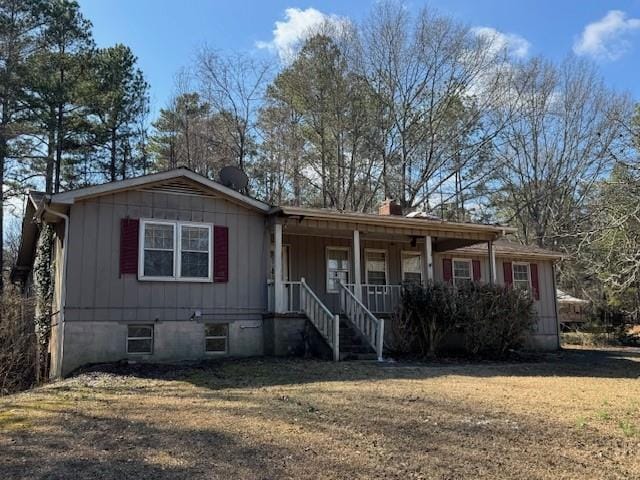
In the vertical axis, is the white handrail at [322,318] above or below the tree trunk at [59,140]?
below

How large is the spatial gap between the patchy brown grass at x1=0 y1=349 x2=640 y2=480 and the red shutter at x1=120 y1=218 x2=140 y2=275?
2.78 metres

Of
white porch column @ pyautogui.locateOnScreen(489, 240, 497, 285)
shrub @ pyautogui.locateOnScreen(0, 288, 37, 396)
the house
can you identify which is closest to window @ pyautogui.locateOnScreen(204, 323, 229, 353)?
the house

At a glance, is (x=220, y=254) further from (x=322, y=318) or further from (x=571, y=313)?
(x=571, y=313)

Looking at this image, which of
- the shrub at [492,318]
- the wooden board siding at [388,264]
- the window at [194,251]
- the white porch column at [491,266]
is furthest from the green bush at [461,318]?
the window at [194,251]

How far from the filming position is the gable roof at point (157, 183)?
11328 millimetres

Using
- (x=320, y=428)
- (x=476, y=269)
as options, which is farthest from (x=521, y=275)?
(x=320, y=428)

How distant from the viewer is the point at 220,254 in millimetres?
12969

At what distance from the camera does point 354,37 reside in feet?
87.3

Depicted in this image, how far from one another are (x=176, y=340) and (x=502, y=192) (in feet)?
80.1

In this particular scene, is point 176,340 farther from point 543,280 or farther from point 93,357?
point 543,280

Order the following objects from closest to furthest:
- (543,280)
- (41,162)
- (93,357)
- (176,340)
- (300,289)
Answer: (93,357) → (176,340) → (300,289) → (543,280) → (41,162)

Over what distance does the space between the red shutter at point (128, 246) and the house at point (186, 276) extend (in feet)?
0.07

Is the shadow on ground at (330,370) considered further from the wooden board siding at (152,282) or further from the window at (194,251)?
the window at (194,251)

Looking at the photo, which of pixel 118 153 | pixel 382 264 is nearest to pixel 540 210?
pixel 382 264
